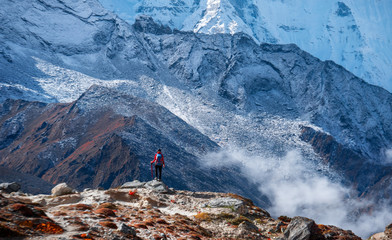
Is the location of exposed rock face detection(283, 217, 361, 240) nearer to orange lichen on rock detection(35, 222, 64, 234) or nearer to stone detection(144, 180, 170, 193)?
orange lichen on rock detection(35, 222, 64, 234)

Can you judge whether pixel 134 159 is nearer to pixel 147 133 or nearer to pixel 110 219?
pixel 147 133

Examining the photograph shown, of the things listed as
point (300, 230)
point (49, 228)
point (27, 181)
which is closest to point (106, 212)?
point (49, 228)

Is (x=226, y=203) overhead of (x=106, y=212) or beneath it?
beneath

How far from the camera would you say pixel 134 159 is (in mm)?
178000

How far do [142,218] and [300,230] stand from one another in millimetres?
9159

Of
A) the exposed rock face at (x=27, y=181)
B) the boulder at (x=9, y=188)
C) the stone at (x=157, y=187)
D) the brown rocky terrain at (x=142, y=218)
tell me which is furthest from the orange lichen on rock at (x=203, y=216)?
the exposed rock face at (x=27, y=181)

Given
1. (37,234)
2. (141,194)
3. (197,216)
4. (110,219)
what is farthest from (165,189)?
(37,234)

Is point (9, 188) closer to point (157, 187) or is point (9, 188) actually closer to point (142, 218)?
point (157, 187)

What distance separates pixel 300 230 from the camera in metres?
23.4

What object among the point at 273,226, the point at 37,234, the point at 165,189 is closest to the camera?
the point at 37,234

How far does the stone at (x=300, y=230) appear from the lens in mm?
23031

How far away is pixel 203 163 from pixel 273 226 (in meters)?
171

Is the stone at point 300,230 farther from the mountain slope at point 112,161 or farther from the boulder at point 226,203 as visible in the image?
the mountain slope at point 112,161

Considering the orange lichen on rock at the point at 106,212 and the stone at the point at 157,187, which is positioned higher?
the orange lichen on rock at the point at 106,212
